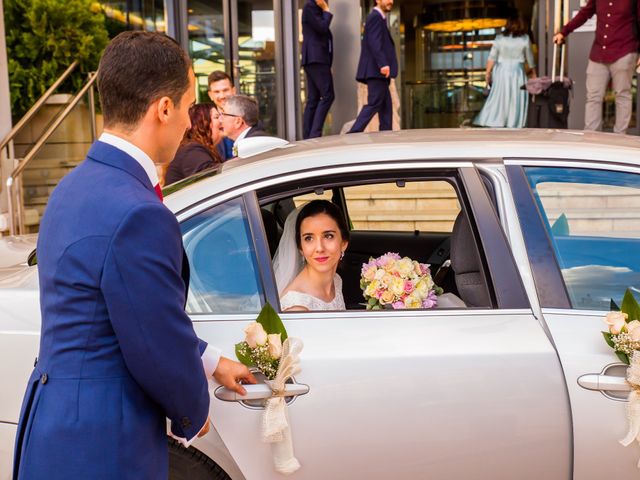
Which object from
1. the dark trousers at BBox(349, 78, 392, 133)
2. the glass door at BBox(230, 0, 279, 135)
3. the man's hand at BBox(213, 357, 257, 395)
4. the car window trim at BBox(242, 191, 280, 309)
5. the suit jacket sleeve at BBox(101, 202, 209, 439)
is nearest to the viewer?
→ the suit jacket sleeve at BBox(101, 202, 209, 439)

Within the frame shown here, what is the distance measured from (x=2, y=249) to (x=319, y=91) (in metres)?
7.18

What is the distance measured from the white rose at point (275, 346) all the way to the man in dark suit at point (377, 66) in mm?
7026

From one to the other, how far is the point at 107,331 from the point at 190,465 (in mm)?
1026

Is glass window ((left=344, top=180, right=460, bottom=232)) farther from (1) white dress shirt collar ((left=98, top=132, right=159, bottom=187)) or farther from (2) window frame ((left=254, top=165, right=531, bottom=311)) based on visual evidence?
(1) white dress shirt collar ((left=98, top=132, right=159, bottom=187))

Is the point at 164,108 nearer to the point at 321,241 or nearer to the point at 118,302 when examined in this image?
Result: the point at 118,302

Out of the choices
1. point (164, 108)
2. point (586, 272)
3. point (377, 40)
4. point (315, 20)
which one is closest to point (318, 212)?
point (586, 272)

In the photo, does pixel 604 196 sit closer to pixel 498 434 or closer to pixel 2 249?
pixel 498 434

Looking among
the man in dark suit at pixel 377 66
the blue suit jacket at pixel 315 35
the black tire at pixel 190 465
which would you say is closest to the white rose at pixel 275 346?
the black tire at pixel 190 465

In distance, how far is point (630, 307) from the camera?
Result: 2.64m

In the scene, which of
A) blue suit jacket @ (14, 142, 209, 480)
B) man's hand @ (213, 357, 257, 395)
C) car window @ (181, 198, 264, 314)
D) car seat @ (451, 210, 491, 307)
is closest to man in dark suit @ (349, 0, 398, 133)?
car seat @ (451, 210, 491, 307)

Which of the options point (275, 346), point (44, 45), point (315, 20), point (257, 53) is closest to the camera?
point (275, 346)

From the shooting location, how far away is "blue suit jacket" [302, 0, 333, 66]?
10148 millimetres

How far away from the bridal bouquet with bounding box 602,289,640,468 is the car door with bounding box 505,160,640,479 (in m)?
0.03

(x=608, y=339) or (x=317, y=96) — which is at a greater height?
(x=317, y=96)
